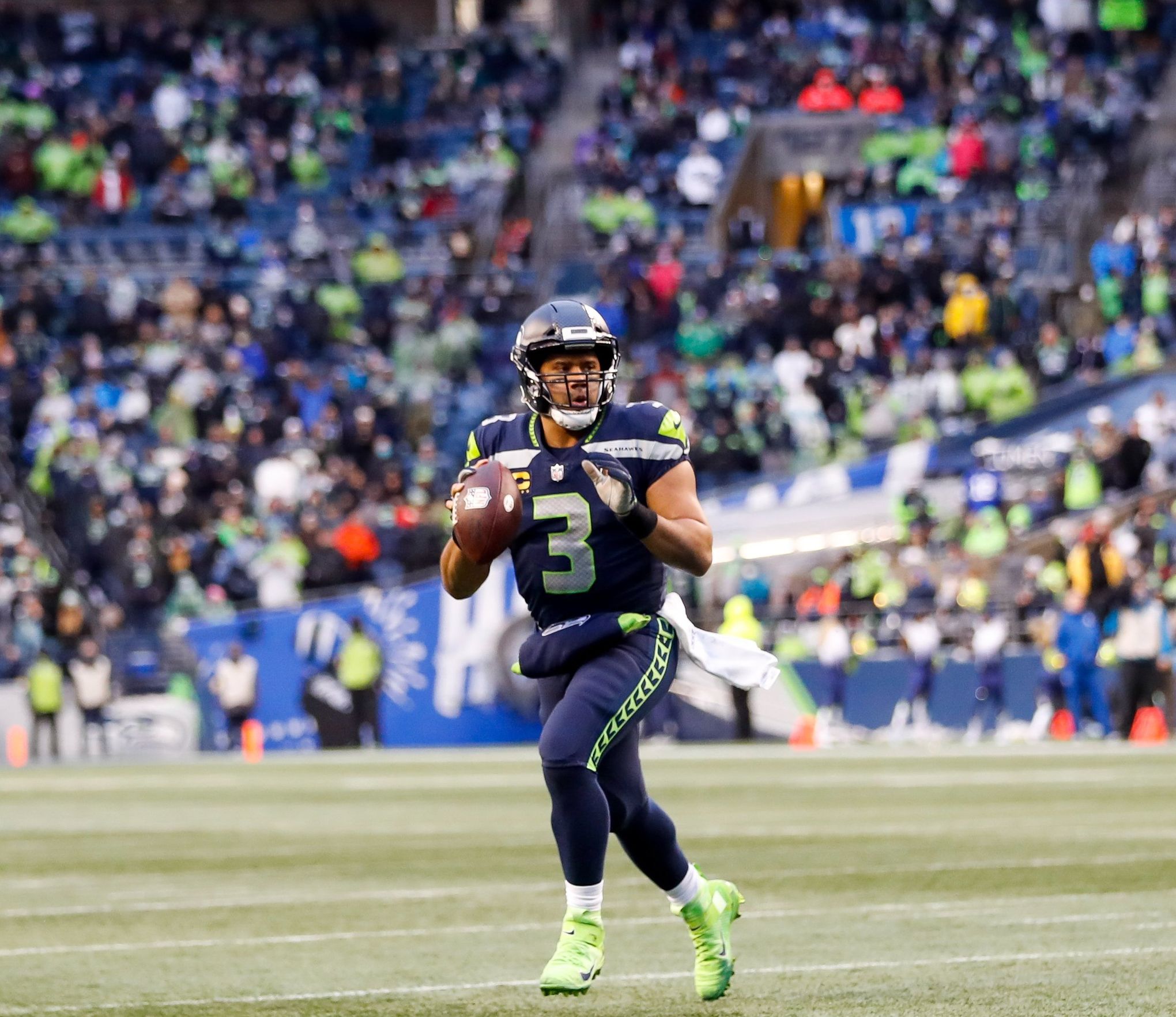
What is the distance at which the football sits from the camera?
528cm

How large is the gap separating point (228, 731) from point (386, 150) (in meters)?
11.4

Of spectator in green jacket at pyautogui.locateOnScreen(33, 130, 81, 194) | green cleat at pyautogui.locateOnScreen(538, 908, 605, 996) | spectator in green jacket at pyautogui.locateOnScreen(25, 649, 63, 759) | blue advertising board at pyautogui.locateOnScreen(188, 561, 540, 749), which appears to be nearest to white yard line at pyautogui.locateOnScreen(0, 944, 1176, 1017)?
green cleat at pyautogui.locateOnScreen(538, 908, 605, 996)

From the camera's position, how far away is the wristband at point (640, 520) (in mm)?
5227

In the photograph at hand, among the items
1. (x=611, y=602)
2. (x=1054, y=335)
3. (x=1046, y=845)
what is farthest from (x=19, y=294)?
(x=611, y=602)

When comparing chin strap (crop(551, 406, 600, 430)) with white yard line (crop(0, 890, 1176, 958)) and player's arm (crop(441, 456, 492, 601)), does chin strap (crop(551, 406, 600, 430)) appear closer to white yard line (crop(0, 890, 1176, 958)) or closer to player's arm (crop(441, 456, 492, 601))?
player's arm (crop(441, 456, 492, 601))

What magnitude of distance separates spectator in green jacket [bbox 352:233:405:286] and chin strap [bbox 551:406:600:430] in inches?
919

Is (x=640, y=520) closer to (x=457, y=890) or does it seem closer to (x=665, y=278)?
(x=457, y=890)

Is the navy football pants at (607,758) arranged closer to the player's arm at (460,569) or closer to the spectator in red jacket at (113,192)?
the player's arm at (460,569)

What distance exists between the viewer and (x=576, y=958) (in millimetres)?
5215

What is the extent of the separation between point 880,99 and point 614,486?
25943 mm

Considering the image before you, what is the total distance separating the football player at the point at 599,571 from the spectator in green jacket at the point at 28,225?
2581 centimetres

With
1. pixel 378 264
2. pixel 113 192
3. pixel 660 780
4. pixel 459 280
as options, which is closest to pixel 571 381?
pixel 660 780

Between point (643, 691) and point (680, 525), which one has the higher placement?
point (680, 525)

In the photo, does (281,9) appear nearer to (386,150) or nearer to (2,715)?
(386,150)
